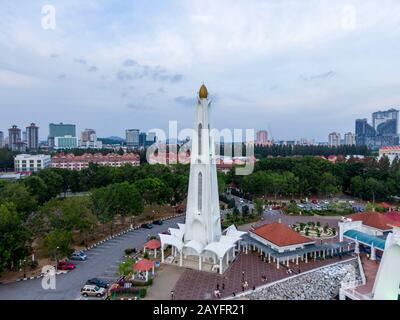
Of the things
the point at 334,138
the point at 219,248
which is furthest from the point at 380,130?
the point at 219,248

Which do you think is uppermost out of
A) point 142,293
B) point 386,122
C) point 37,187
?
point 386,122

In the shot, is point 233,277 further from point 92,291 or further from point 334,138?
point 334,138

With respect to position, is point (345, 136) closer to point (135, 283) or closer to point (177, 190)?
point (177, 190)

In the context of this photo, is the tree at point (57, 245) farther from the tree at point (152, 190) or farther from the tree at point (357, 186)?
the tree at point (357, 186)

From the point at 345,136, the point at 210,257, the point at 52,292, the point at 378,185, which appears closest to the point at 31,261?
the point at 52,292

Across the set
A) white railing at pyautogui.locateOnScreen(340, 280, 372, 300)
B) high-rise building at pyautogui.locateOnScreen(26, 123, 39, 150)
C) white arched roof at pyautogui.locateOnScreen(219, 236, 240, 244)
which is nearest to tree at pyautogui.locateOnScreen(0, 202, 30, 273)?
white arched roof at pyautogui.locateOnScreen(219, 236, 240, 244)

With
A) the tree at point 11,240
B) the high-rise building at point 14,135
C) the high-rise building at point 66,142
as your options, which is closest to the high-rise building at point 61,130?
the high-rise building at point 66,142

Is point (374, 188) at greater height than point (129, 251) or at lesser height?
greater
